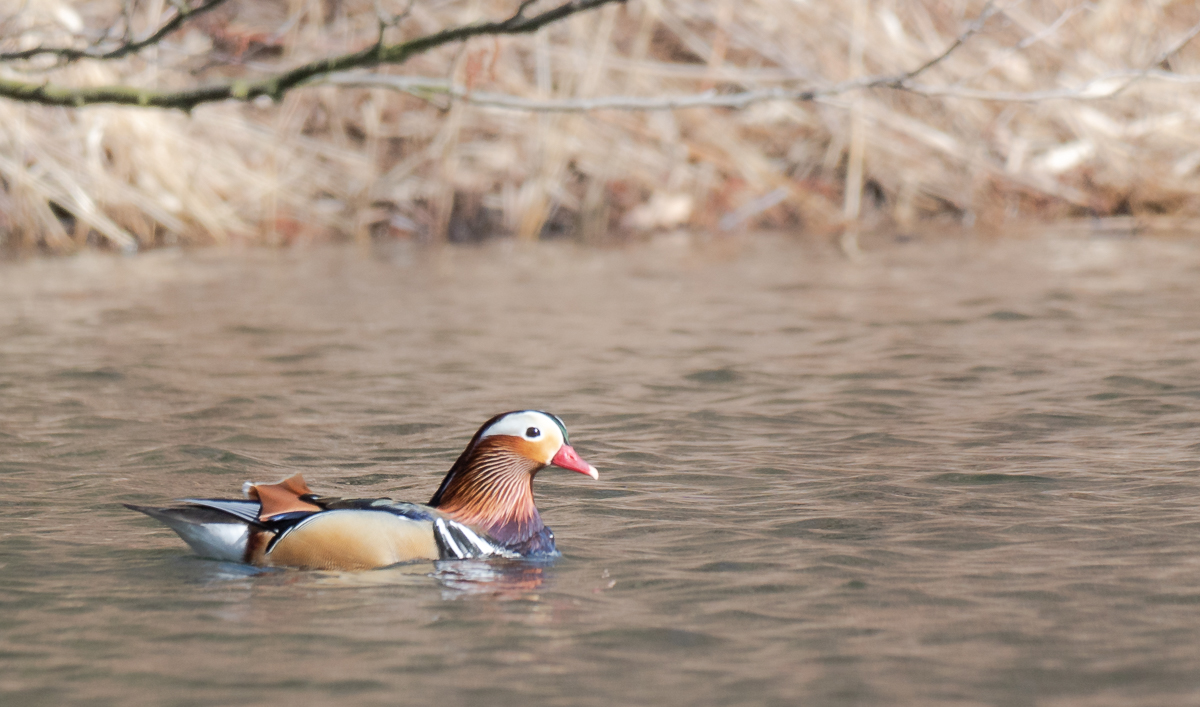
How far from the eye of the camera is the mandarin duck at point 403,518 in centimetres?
431

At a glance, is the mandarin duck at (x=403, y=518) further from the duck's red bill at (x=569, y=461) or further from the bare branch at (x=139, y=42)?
the bare branch at (x=139, y=42)

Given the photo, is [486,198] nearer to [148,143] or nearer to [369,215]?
[369,215]

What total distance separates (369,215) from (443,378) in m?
6.34

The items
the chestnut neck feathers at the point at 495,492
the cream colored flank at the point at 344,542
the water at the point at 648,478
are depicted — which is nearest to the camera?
the water at the point at 648,478

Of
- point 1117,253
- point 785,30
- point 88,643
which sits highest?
point 785,30

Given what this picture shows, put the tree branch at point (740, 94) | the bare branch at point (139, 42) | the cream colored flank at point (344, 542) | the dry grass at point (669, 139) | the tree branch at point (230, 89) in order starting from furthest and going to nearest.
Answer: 1. the dry grass at point (669, 139)
2. the tree branch at point (740, 94)
3. the tree branch at point (230, 89)
4. the bare branch at point (139, 42)
5. the cream colored flank at point (344, 542)

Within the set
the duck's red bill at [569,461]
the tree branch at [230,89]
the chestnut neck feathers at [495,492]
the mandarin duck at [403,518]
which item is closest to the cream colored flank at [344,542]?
the mandarin duck at [403,518]

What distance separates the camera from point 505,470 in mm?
4621

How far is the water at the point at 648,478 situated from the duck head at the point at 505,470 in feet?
0.61

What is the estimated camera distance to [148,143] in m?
12.0

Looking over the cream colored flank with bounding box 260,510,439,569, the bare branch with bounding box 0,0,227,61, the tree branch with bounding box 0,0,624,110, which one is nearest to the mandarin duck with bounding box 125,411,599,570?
the cream colored flank with bounding box 260,510,439,569

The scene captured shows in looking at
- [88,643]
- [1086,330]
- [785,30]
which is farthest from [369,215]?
[88,643]

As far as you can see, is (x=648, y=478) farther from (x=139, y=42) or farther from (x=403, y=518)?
(x=139, y=42)

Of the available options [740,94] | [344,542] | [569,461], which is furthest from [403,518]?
[740,94]
